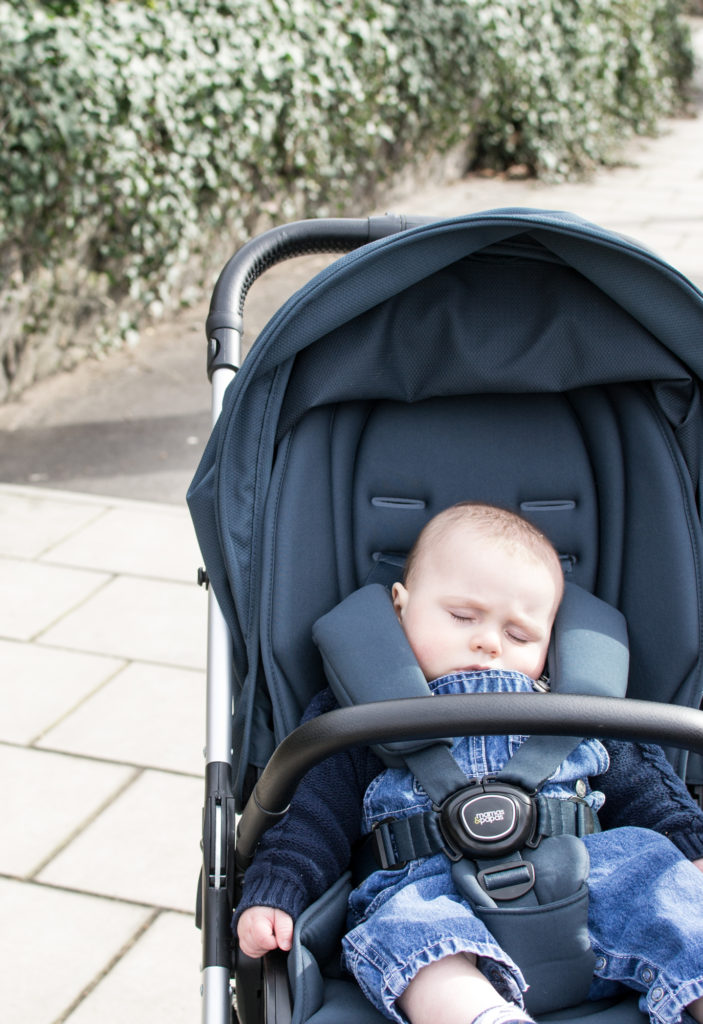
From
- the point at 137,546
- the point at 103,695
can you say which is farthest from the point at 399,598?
the point at 137,546

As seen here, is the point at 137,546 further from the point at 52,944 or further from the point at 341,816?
the point at 341,816

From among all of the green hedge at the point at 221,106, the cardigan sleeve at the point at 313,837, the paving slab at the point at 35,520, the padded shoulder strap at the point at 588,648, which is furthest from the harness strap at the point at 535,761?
the green hedge at the point at 221,106

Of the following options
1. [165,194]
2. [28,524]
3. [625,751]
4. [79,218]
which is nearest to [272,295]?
[165,194]

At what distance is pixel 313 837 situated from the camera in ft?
6.09

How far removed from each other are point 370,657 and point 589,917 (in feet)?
1.74

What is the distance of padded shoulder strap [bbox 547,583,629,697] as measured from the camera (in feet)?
6.39

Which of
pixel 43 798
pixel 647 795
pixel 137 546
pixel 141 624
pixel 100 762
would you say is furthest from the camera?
pixel 137 546

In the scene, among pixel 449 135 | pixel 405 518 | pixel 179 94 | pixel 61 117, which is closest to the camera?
pixel 405 518

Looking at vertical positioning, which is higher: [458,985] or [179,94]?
[179,94]

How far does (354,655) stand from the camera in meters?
1.95

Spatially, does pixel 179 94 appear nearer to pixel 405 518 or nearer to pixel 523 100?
pixel 405 518

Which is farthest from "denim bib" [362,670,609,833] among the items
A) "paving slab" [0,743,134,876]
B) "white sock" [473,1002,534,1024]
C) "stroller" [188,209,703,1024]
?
"paving slab" [0,743,134,876]

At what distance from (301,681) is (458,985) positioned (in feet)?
2.21

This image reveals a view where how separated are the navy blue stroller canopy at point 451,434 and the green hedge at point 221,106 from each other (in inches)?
130
